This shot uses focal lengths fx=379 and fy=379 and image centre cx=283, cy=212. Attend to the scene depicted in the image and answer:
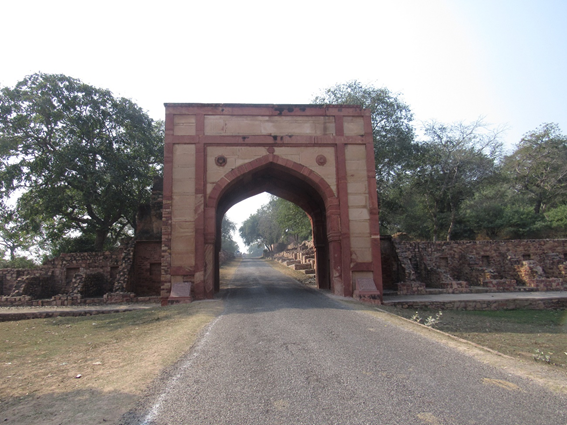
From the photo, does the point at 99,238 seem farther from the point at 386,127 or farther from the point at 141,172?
the point at 386,127

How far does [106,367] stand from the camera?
226 inches

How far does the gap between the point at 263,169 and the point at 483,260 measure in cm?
1366

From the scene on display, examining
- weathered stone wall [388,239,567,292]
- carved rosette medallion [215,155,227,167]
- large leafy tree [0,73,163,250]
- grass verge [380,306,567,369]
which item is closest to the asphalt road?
grass verge [380,306,567,369]

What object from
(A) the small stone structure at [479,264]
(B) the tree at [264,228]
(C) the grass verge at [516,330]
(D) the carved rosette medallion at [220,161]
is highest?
(B) the tree at [264,228]

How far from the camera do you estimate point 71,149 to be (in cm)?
1986

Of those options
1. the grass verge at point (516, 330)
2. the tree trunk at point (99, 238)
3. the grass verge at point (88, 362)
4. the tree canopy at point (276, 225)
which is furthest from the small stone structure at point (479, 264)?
the tree trunk at point (99, 238)

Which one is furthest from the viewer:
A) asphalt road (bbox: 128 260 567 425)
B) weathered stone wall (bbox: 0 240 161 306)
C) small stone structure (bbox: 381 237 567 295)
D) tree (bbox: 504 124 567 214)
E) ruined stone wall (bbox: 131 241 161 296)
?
tree (bbox: 504 124 567 214)

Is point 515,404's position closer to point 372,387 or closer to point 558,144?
point 372,387

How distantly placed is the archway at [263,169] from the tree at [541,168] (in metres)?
24.2

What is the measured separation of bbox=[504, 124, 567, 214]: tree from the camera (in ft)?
101

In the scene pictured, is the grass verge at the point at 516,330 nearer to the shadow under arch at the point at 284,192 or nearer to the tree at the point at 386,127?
the shadow under arch at the point at 284,192

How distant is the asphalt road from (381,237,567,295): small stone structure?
37.6 feet

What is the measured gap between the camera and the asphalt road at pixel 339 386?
Answer: 3727mm

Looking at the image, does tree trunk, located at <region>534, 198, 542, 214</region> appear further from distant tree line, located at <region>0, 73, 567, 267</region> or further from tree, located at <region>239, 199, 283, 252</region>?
tree, located at <region>239, 199, 283, 252</region>
